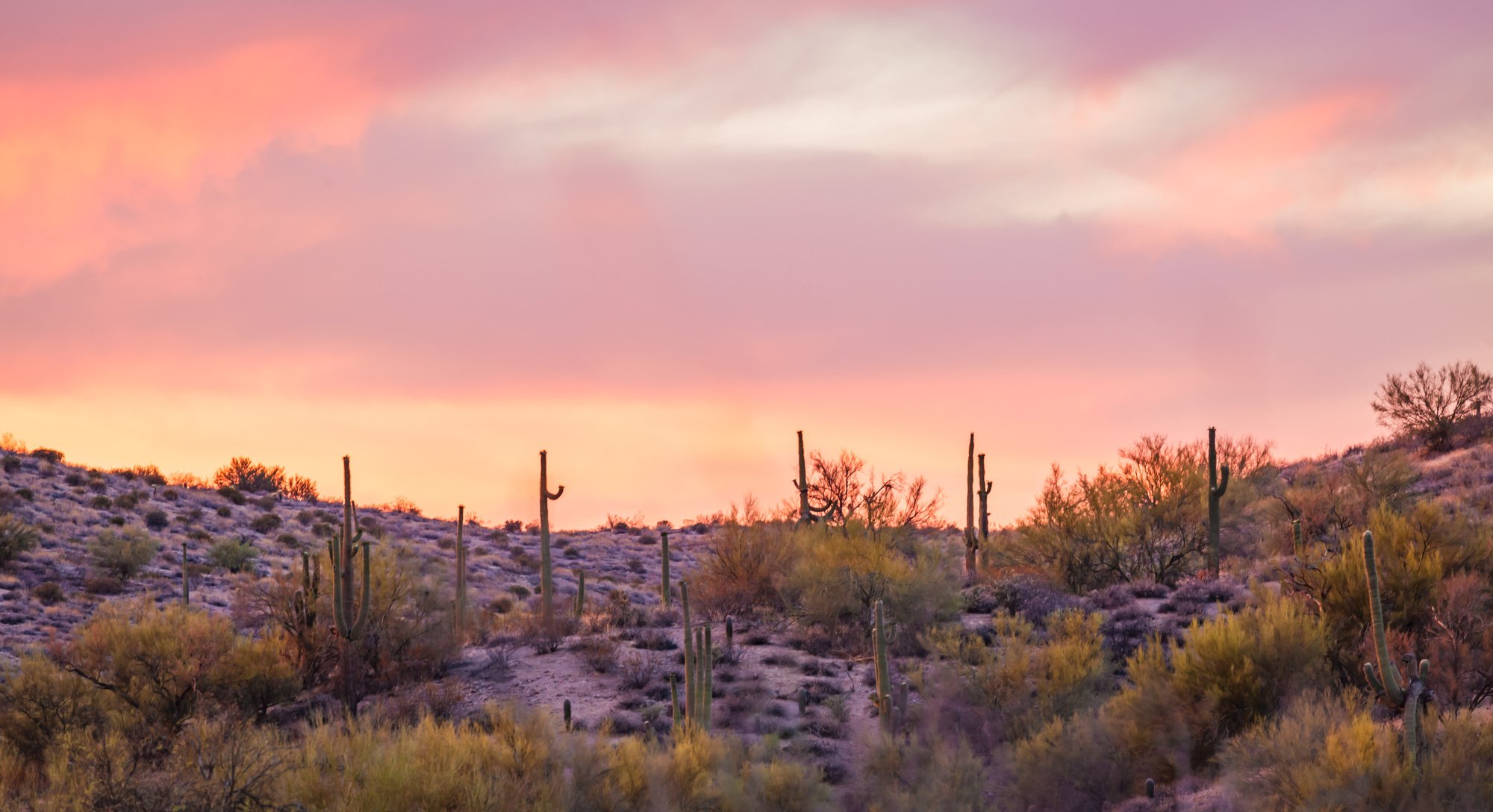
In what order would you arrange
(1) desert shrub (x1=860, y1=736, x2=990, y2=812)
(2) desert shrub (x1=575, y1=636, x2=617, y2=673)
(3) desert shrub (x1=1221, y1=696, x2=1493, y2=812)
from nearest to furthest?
(3) desert shrub (x1=1221, y1=696, x2=1493, y2=812) → (1) desert shrub (x1=860, y1=736, x2=990, y2=812) → (2) desert shrub (x1=575, y1=636, x2=617, y2=673)

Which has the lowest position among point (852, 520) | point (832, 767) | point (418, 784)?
point (832, 767)

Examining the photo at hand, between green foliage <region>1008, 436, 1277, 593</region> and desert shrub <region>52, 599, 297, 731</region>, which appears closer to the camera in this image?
desert shrub <region>52, 599, 297, 731</region>

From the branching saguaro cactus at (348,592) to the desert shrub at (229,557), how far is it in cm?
1979

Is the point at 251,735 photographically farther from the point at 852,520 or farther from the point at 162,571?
the point at 162,571

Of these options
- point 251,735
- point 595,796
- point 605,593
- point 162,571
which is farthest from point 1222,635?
point 162,571

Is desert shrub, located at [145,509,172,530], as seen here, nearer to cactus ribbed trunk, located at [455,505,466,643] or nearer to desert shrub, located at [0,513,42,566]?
desert shrub, located at [0,513,42,566]

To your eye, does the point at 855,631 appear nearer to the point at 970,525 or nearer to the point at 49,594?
the point at 970,525

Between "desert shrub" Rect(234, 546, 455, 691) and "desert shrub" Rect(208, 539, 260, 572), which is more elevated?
"desert shrub" Rect(208, 539, 260, 572)

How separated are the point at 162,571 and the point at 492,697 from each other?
69.9ft

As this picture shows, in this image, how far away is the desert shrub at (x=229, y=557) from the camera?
152 ft

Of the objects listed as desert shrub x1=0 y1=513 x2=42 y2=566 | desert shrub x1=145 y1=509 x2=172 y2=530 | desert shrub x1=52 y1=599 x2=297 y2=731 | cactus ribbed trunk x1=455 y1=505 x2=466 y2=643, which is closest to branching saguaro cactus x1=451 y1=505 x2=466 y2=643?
cactus ribbed trunk x1=455 y1=505 x2=466 y2=643

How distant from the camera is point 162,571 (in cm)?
4441

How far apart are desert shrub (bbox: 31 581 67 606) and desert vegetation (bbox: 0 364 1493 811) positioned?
96 mm

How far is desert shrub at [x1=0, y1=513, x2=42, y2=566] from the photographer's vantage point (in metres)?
42.4
